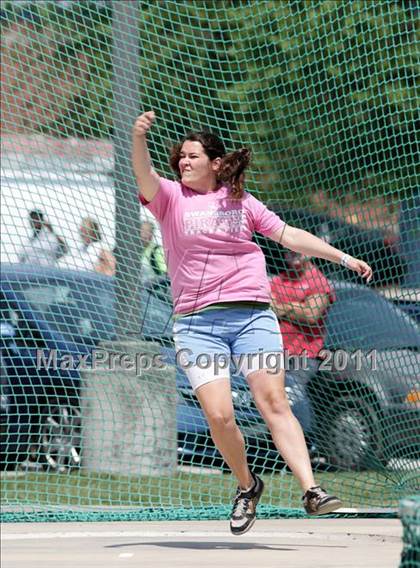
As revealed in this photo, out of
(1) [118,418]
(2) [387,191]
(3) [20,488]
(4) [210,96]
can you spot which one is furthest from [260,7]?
(3) [20,488]

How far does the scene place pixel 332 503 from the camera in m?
5.36

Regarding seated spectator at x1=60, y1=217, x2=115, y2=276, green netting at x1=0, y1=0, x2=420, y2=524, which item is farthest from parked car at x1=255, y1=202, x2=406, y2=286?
seated spectator at x1=60, y1=217, x2=115, y2=276

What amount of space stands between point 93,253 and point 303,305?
1.35 meters

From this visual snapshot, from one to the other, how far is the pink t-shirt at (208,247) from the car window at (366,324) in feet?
5.79

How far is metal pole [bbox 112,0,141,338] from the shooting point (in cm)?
780

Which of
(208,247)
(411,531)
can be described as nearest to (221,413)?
(208,247)

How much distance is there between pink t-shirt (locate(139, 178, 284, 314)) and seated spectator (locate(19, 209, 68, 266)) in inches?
96.4

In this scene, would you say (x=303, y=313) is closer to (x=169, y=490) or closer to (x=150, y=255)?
(x=150, y=255)

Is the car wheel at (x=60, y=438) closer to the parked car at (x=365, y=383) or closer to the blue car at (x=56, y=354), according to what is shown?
the blue car at (x=56, y=354)

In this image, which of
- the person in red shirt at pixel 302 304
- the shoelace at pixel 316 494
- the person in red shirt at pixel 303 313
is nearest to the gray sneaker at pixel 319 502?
the shoelace at pixel 316 494

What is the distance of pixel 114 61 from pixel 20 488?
274cm

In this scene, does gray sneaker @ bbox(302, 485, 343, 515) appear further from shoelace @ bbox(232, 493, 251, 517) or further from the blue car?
the blue car

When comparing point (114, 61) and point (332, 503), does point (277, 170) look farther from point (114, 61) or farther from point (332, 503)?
point (332, 503)

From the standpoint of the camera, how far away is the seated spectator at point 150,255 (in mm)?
7781
